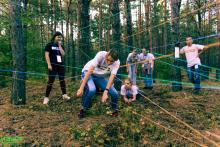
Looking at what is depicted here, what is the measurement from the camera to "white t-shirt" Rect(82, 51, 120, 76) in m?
5.40

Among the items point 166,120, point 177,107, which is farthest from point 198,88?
point 166,120

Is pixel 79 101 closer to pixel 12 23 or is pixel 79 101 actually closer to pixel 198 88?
pixel 12 23

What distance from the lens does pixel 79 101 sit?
723 centimetres

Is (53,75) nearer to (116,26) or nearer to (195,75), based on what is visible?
(116,26)

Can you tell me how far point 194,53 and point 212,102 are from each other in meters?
1.71

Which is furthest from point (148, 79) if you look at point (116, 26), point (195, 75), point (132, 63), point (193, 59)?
point (116, 26)

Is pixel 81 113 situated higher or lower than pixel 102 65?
lower

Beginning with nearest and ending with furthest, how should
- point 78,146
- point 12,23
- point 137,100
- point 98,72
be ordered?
point 78,146 → point 98,72 → point 12,23 → point 137,100

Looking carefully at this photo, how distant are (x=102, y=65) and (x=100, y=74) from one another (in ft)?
0.77

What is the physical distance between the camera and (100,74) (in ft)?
19.0

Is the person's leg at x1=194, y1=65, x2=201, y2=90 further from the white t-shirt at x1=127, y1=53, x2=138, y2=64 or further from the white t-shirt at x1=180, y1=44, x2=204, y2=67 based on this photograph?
the white t-shirt at x1=127, y1=53, x2=138, y2=64

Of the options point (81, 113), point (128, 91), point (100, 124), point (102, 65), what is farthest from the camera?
point (128, 91)

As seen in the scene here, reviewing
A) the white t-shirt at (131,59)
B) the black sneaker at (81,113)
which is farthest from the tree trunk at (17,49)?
the white t-shirt at (131,59)

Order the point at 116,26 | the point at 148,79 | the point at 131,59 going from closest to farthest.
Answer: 1. the point at 116,26
2. the point at 131,59
3. the point at 148,79
